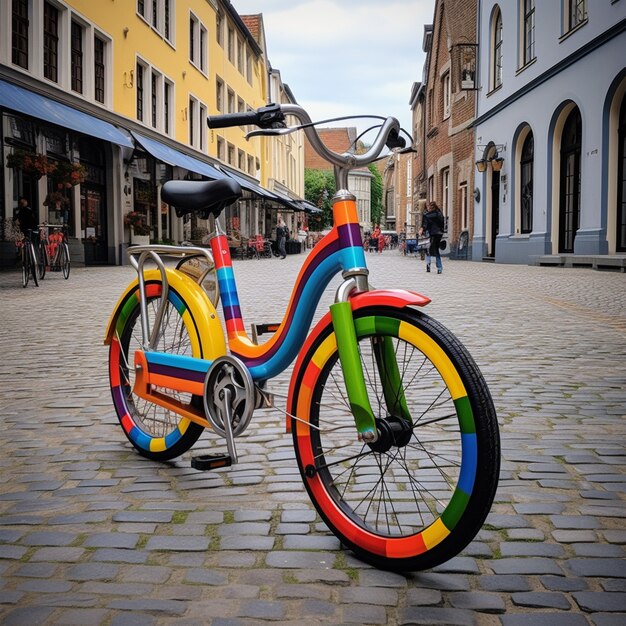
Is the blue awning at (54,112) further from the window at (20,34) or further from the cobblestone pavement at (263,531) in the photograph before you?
the cobblestone pavement at (263,531)

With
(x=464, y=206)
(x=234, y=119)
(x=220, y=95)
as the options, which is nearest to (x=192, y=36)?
(x=220, y=95)

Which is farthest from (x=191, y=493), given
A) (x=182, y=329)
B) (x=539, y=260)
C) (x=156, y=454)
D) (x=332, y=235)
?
(x=539, y=260)

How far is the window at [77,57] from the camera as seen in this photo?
20453 millimetres

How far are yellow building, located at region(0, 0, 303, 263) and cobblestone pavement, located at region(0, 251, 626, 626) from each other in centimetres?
1054

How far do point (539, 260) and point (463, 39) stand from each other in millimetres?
12828

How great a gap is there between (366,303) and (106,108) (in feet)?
68.1

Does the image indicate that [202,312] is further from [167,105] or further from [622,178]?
[167,105]

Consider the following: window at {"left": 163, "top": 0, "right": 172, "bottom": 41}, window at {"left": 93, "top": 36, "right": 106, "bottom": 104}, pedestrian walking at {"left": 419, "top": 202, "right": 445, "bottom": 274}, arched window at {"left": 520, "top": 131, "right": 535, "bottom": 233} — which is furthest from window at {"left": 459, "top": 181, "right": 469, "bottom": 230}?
window at {"left": 93, "top": 36, "right": 106, "bottom": 104}

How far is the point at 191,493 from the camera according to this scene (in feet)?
10.5

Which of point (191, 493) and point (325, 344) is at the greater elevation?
point (325, 344)

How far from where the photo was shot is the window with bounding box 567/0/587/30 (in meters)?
19.5

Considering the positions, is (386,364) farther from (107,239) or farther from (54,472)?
(107,239)

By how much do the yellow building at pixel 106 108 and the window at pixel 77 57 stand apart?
0.03 meters

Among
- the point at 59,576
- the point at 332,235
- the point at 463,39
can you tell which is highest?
the point at 463,39
